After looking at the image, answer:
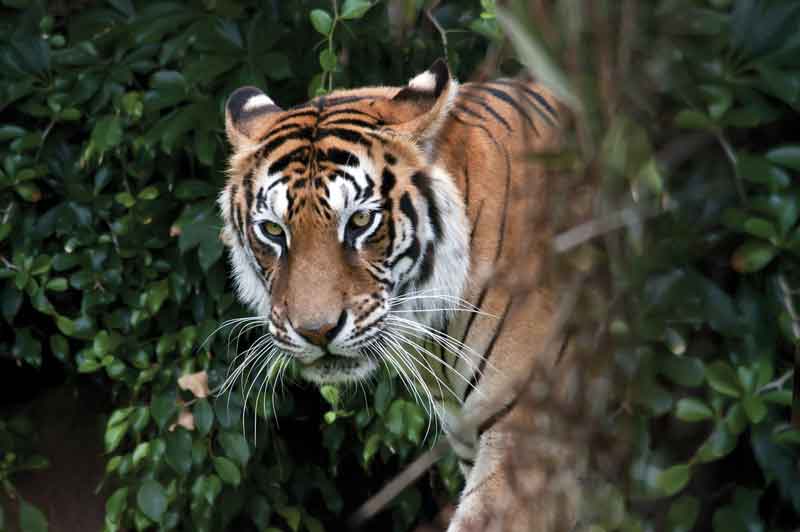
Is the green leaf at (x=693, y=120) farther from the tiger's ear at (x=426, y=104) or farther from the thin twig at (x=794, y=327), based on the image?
the tiger's ear at (x=426, y=104)

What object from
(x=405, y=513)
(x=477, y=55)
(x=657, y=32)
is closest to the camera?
(x=657, y=32)

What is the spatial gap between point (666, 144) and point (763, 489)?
637 millimetres

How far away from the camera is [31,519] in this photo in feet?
12.3

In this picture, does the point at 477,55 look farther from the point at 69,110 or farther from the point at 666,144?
the point at 666,144

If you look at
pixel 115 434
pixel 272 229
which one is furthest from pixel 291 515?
pixel 272 229

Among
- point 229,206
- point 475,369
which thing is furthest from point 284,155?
point 475,369

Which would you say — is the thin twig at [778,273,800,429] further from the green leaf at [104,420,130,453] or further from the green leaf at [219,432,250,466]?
the green leaf at [104,420,130,453]

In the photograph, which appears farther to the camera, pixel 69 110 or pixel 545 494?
pixel 69 110

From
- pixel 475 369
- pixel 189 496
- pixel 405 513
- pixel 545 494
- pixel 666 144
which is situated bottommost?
pixel 405 513

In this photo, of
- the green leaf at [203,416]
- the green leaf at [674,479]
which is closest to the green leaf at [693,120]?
the green leaf at [674,479]

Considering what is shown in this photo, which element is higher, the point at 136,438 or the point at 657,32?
the point at 657,32

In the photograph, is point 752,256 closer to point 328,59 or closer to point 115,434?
point 328,59

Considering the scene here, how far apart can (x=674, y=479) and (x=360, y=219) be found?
1495 millimetres

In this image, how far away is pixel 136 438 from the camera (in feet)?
11.8
